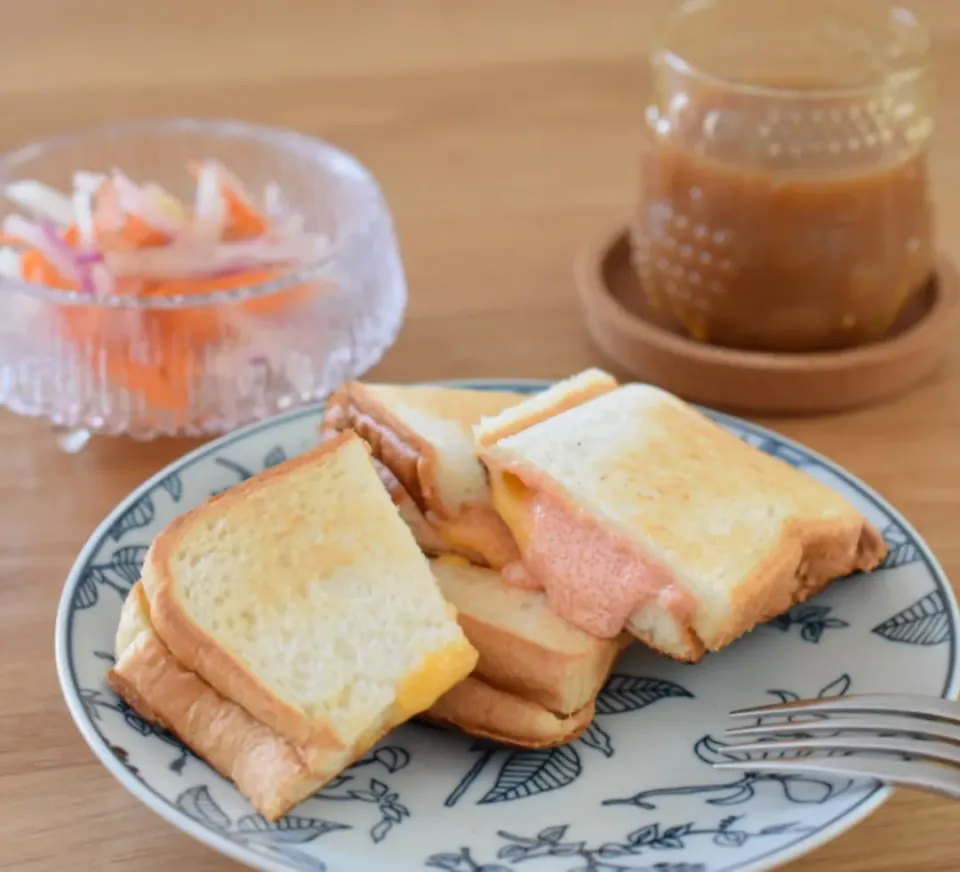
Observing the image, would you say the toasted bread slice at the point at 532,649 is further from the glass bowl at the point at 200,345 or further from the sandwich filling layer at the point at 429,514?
the glass bowl at the point at 200,345

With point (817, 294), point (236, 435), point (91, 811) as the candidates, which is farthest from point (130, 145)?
point (91, 811)

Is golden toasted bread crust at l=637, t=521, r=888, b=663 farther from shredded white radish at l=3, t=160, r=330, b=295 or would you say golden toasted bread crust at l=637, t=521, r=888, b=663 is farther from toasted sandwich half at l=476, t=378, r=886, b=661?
shredded white radish at l=3, t=160, r=330, b=295

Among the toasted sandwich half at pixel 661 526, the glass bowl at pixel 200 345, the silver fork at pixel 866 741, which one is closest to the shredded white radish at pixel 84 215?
the glass bowl at pixel 200 345

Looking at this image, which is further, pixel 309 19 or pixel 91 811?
pixel 309 19

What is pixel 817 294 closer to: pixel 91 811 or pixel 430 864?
pixel 430 864

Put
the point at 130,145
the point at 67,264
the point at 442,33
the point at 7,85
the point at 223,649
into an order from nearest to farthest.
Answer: the point at 223,649 → the point at 67,264 → the point at 130,145 → the point at 7,85 → the point at 442,33

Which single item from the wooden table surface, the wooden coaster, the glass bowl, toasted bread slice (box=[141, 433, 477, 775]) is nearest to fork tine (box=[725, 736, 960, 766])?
the wooden table surface
